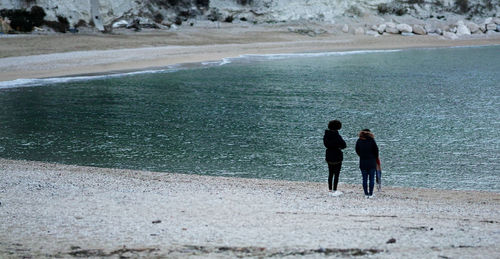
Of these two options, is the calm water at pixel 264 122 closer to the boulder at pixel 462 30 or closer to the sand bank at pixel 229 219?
the sand bank at pixel 229 219

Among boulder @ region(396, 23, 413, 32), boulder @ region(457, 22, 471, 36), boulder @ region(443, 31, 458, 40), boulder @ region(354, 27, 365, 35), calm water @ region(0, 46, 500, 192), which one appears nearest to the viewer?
calm water @ region(0, 46, 500, 192)

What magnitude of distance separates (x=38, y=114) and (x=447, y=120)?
52.5 feet

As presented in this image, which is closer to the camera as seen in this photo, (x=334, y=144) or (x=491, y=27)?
(x=334, y=144)

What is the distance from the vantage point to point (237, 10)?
59594mm

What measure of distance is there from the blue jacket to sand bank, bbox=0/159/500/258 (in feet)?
2.74

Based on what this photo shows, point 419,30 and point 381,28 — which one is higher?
point 381,28

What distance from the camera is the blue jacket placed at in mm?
11211

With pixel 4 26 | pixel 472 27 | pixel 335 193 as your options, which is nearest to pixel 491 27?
pixel 472 27

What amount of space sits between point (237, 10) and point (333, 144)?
49.9 meters

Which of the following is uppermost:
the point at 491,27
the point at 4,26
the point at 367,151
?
the point at 491,27

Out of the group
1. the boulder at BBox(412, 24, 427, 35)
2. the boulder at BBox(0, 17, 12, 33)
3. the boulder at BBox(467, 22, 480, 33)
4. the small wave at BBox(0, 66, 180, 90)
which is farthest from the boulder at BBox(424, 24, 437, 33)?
the boulder at BBox(0, 17, 12, 33)

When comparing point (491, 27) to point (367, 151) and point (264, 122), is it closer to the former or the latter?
point (264, 122)

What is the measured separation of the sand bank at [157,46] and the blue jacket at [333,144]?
2734 centimetres

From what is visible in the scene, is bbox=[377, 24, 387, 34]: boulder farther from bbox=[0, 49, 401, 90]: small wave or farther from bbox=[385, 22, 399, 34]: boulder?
bbox=[0, 49, 401, 90]: small wave
